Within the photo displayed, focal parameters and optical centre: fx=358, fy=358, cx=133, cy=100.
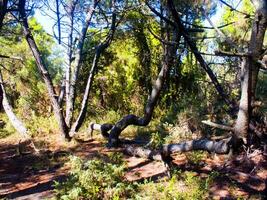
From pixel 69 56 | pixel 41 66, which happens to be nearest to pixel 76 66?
pixel 69 56

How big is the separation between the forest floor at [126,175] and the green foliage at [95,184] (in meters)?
0.48

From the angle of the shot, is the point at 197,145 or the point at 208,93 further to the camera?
the point at 208,93

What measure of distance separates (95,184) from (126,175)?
3.77 feet

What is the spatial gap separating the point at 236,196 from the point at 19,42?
627 inches

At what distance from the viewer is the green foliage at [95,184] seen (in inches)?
221

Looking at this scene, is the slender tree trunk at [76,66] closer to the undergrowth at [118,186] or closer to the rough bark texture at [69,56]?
the rough bark texture at [69,56]

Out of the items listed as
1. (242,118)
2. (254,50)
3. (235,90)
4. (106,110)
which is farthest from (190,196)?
(106,110)

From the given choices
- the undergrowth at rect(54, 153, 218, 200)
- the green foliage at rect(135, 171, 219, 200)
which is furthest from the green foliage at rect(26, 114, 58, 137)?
the green foliage at rect(135, 171, 219, 200)

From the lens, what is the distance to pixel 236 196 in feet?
19.0

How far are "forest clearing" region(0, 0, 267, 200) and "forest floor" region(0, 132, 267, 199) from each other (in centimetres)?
2

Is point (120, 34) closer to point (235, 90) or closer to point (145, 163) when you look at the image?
point (235, 90)

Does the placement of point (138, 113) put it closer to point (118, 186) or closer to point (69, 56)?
point (69, 56)

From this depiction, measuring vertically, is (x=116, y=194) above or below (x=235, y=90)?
below

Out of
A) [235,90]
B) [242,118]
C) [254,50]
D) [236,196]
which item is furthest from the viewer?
[235,90]
